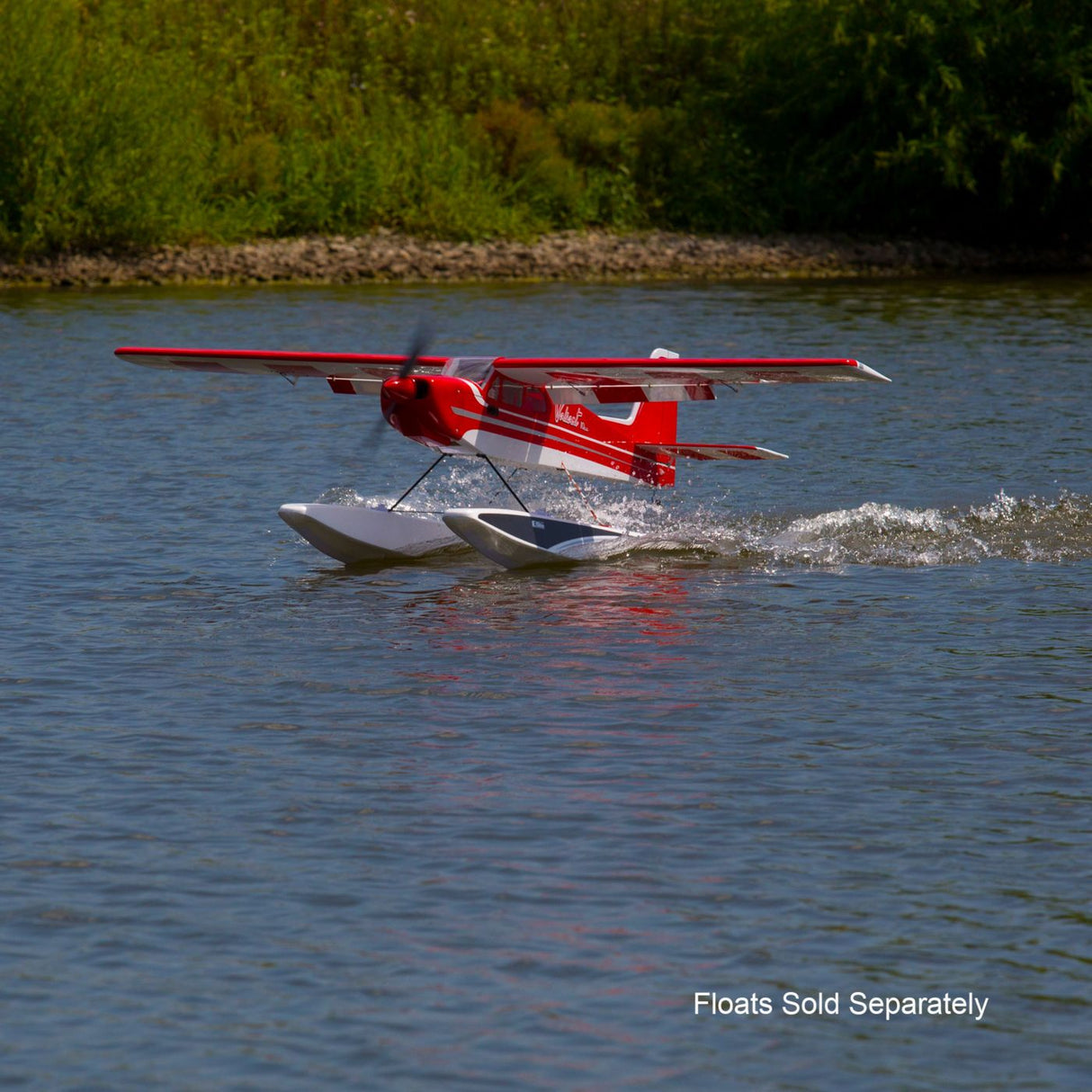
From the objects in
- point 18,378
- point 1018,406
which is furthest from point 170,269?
point 1018,406

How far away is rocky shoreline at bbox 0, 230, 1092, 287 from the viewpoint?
4069 cm

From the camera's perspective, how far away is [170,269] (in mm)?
40750

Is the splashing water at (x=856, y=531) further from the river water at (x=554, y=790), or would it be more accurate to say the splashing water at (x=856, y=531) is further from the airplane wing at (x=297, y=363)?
the airplane wing at (x=297, y=363)

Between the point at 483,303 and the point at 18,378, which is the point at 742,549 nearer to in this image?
the point at 18,378

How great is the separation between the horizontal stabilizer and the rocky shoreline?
26.9m

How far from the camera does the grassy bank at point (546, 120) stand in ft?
134

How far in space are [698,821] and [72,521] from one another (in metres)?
9.22

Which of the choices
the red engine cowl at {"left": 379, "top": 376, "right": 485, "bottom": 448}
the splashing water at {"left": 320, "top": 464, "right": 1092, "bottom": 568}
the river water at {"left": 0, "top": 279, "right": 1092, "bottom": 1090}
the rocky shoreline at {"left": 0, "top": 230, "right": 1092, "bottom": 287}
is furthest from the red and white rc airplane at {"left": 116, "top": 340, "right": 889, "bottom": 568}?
the rocky shoreline at {"left": 0, "top": 230, "right": 1092, "bottom": 287}

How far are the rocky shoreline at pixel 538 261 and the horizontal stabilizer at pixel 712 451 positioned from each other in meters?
Answer: 26.9

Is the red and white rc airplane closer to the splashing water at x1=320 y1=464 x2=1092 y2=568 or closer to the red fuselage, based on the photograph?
the red fuselage

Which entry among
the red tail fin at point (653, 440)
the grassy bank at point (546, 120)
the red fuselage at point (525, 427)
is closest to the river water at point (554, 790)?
the red tail fin at point (653, 440)

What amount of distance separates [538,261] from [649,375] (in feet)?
99.9

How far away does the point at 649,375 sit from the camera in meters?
13.6

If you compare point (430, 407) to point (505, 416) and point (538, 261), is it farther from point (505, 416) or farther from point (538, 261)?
point (538, 261)
